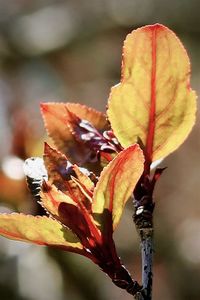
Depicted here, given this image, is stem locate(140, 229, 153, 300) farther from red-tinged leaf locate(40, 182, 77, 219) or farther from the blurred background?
the blurred background

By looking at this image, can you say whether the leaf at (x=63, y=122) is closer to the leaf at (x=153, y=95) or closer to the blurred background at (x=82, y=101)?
the leaf at (x=153, y=95)

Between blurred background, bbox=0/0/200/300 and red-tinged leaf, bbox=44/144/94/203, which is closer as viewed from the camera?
red-tinged leaf, bbox=44/144/94/203

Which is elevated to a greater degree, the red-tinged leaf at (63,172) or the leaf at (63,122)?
the leaf at (63,122)

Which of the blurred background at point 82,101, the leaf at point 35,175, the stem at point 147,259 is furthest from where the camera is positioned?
the blurred background at point 82,101

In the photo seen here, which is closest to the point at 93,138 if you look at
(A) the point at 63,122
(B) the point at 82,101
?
(A) the point at 63,122

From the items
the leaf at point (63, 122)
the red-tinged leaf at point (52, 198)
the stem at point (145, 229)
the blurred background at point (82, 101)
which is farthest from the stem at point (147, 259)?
the blurred background at point (82, 101)

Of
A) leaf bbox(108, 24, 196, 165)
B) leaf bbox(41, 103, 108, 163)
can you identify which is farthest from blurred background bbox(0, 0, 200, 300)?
leaf bbox(108, 24, 196, 165)
